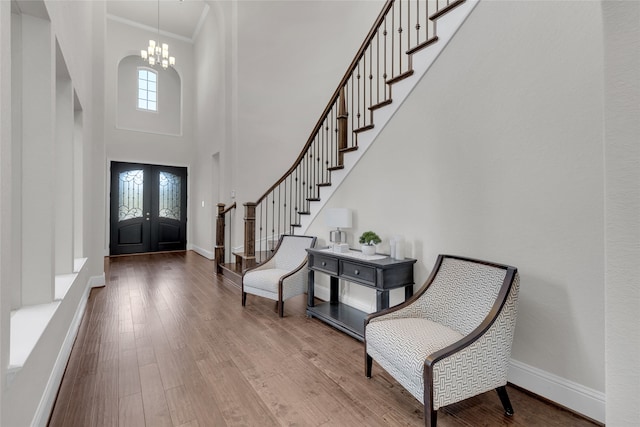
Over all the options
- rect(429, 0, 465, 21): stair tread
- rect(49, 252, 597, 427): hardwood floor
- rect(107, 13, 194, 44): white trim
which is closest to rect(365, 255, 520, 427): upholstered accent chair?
rect(49, 252, 597, 427): hardwood floor

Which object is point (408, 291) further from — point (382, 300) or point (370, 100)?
point (370, 100)

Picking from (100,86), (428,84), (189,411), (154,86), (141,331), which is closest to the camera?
(189,411)

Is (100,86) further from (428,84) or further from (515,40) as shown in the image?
(515,40)

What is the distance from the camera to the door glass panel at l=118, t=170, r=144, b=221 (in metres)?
7.36

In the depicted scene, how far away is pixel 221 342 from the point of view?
263cm

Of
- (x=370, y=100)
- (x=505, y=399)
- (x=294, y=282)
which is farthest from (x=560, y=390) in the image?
(x=370, y=100)

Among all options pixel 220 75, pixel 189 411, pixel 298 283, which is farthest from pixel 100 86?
pixel 189 411

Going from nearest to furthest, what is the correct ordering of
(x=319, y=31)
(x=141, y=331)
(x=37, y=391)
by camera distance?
(x=37, y=391) → (x=141, y=331) → (x=319, y=31)

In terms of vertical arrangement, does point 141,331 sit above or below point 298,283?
below

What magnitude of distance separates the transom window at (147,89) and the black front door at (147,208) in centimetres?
161

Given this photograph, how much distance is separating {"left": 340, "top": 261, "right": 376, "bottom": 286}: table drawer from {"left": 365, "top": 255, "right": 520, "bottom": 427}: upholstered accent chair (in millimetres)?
456

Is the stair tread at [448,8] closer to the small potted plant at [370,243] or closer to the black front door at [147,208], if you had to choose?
the small potted plant at [370,243]

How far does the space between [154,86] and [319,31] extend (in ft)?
15.9

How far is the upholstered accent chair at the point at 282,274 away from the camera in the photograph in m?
3.28
